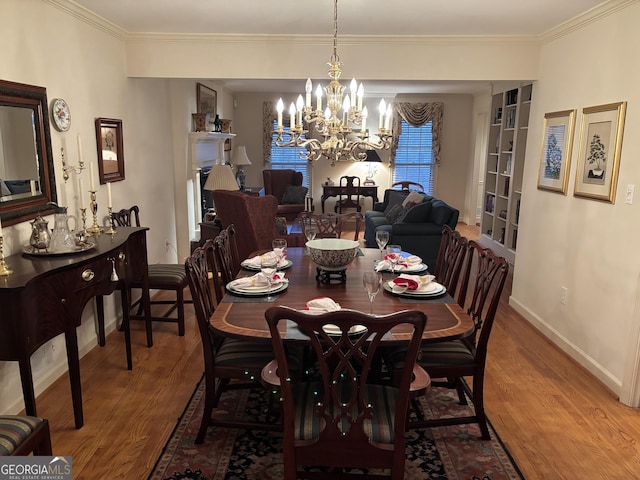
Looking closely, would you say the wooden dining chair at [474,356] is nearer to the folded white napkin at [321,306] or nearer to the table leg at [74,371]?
the folded white napkin at [321,306]

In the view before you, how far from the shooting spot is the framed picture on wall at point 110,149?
3.56 meters

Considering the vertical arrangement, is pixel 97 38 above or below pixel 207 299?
above

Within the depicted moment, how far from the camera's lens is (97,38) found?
351 centimetres

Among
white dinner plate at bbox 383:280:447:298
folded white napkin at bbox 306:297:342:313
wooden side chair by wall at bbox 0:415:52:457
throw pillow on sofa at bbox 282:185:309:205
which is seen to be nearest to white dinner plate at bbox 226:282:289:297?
folded white napkin at bbox 306:297:342:313

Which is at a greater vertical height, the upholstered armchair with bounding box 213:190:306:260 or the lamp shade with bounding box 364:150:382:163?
the lamp shade with bounding box 364:150:382:163

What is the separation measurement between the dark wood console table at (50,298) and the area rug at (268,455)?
62 centimetres

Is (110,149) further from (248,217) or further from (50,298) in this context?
(50,298)

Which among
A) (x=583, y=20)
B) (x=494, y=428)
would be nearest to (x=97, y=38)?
(x=583, y=20)

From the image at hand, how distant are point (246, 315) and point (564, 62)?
310cm

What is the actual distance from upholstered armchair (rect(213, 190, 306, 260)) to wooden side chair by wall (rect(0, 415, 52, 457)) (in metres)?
2.90

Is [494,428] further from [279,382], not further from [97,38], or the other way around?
[97,38]

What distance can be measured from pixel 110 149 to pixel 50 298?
1809 mm

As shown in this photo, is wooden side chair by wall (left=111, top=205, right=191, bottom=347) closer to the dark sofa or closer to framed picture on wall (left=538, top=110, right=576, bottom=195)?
the dark sofa

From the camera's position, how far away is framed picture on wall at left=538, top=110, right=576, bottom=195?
139 inches
